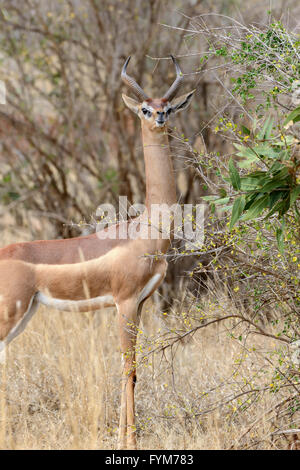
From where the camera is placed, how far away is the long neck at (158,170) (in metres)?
4.08

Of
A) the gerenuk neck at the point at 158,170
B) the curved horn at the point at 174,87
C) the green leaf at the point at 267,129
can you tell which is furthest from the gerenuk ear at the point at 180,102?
the green leaf at the point at 267,129

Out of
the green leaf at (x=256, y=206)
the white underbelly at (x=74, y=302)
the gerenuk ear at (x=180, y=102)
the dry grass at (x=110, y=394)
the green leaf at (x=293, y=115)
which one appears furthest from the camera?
the gerenuk ear at (x=180, y=102)

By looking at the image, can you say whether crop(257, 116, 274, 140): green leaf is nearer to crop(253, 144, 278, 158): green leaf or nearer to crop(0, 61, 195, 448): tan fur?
crop(253, 144, 278, 158): green leaf

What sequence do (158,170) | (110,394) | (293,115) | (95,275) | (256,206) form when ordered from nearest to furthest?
(293,115) → (256,206) → (95,275) → (158,170) → (110,394)

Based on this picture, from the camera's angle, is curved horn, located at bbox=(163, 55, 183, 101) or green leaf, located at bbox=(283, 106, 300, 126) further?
curved horn, located at bbox=(163, 55, 183, 101)

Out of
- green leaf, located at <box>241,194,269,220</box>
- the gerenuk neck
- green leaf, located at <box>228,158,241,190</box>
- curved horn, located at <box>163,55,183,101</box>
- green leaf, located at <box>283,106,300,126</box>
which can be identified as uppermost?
curved horn, located at <box>163,55,183,101</box>

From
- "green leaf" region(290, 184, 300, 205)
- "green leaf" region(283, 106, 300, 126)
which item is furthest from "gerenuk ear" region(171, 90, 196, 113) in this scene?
"green leaf" region(290, 184, 300, 205)

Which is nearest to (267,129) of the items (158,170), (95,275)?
(158,170)

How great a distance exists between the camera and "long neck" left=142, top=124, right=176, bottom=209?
13.4 ft

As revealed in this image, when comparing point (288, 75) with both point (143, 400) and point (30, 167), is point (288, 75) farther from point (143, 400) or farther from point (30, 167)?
point (30, 167)

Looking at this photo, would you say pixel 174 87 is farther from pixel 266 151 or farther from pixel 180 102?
pixel 266 151

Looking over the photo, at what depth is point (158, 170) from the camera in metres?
4.11

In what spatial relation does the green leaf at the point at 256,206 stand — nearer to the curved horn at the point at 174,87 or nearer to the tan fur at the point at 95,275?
the tan fur at the point at 95,275
